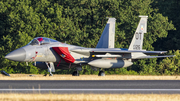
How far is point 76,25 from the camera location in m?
34.8

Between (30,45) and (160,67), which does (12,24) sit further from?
(160,67)

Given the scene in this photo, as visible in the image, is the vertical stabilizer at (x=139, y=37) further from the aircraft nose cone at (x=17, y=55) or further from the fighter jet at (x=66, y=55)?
the aircraft nose cone at (x=17, y=55)

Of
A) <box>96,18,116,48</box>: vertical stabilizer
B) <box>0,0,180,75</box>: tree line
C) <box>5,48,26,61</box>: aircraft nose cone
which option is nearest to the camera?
<box>5,48,26,61</box>: aircraft nose cone

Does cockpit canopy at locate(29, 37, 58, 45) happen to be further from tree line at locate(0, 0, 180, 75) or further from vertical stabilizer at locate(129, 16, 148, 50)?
tree line at locate(0, 0, 180, 75)

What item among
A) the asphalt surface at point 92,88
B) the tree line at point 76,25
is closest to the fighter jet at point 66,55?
the asphalt surface at point 92,88

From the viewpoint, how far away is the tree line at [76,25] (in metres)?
30.8

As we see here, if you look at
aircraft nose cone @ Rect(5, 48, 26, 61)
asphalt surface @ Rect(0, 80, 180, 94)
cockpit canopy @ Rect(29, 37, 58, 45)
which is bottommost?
asphalt surface @ Rect(0, 80, 180, 94)

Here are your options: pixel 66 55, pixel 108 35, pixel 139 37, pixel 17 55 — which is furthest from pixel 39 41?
pixel 139 37

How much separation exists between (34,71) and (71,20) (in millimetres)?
7725

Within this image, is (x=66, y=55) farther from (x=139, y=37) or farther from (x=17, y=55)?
(x=139, y=37)

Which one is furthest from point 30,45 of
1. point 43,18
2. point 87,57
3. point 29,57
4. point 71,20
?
point 71,20

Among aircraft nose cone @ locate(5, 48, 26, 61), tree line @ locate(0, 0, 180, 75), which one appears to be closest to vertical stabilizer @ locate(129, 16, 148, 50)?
tree line @ locate(0, 0, 180, 75)

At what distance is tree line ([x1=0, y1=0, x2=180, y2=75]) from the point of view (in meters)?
30.8

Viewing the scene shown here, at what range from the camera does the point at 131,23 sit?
34625 millimetres
